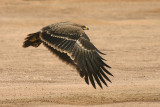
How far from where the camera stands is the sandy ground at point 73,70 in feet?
29.2

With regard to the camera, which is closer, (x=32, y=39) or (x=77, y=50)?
(x=77, y=50)

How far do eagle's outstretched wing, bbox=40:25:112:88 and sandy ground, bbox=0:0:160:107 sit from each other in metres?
1.77

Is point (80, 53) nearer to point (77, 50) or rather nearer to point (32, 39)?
point (77, 50)

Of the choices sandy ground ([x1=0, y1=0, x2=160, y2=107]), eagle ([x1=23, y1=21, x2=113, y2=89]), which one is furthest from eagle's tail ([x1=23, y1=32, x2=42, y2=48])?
sandy ground ([x1=0, y1=0, x2=160, y2=107])

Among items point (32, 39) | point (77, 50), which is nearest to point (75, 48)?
point (77, 50)

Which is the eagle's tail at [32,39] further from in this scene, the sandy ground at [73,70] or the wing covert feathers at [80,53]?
the sandy ground at [73,70]

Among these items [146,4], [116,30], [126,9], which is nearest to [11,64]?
[116,30]

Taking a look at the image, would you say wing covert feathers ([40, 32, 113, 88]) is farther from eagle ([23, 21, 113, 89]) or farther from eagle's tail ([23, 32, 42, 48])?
eagle's tail ([23, 32, 42, 48])

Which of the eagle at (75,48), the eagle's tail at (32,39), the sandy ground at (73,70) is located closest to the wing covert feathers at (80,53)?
the eagle at (75,48)

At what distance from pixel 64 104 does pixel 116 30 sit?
12.7 metres

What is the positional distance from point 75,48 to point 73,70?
554cm

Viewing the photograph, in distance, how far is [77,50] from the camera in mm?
6715

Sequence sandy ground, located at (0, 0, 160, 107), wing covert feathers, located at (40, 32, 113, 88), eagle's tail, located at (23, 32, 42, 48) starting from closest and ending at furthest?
wing covert feathers, located at (40, 32, 113, 88) < eagle's tail, located at (23, 32, 42, 48) < sandy ground, located at (0, 0, 160, 107)

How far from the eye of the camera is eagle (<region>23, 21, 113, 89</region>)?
21.5 feet
